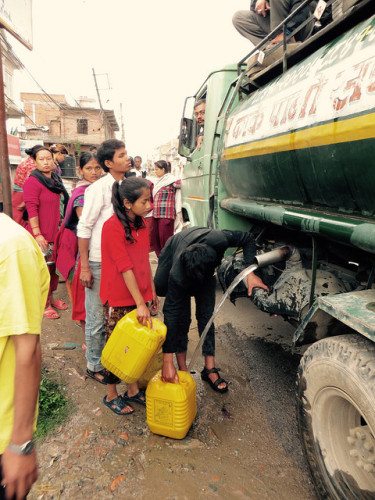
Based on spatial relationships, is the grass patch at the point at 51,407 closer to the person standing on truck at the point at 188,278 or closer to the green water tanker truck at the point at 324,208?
the person standing on truck at the point at 188,278

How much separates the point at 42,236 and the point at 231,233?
2106 millimetres

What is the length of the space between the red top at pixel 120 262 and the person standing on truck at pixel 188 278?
13 cm

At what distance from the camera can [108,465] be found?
189 centimetres

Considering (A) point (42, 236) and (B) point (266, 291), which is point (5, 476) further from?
(A) point (42, 236)

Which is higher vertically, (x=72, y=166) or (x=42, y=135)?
(x=42, y=135)

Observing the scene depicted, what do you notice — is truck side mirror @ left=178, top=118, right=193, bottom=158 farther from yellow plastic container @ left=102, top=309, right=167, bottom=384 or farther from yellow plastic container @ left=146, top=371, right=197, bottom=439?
yellow plastic container @ left=146, top=371, right=197, bottom=439

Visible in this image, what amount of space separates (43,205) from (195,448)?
2.67 meters

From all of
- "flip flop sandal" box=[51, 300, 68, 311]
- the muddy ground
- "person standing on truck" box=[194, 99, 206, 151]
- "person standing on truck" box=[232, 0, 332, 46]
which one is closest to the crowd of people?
the muddy ground

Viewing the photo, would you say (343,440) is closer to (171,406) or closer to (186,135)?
(171,406)

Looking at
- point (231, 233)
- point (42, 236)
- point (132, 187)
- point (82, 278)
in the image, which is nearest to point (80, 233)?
point (82, 278)

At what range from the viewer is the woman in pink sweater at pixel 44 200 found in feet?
11.0

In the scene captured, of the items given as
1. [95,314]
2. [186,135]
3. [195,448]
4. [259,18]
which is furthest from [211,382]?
[259,18]

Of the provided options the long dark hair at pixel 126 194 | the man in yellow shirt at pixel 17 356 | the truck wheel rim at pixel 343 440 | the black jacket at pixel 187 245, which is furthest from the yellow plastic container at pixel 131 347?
the man in yellow shirt at pixel 17 356

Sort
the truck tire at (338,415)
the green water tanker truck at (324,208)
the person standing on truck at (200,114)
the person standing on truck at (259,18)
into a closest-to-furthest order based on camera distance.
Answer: the truck tire at (338,415) < the green water tanker truck at (324,208) < the person standing on truck at (259,18) < the person standing on truck at (200,114)
